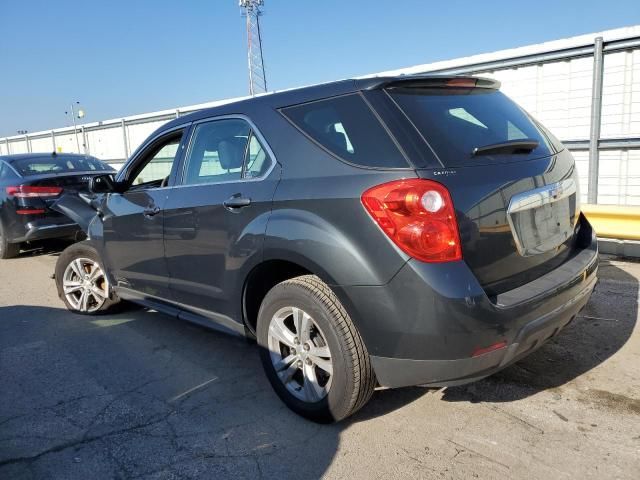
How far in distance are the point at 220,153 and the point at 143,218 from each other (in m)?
0.92

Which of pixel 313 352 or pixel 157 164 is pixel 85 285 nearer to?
pixel 157 164

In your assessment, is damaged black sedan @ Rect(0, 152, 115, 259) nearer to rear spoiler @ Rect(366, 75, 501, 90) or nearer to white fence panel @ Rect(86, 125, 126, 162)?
rear spoiler @ Rect(366, 75, 501, 90)

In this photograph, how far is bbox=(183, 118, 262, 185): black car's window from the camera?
3.26 metres

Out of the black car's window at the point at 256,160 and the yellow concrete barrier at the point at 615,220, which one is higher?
the black car's window at the point at 256,160

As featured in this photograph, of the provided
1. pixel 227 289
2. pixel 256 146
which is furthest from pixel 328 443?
pixel 256 146

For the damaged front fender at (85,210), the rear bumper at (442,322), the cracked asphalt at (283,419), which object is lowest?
the cracked asphalt at (283,419)

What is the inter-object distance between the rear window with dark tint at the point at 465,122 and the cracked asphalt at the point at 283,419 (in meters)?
1.38

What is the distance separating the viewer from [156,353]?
4.07 metres

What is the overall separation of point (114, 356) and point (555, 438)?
308cm

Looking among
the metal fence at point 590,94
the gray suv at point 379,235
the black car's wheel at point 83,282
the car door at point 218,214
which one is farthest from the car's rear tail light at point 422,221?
the metal fence at point 590,94

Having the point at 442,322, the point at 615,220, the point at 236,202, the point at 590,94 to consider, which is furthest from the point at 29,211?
the point at 590,94

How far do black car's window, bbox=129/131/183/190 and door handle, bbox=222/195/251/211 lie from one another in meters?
0.91

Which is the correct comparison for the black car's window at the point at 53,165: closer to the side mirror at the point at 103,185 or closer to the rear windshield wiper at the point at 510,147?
the side mirror at the point at 103,185

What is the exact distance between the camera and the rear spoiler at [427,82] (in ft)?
9.11
